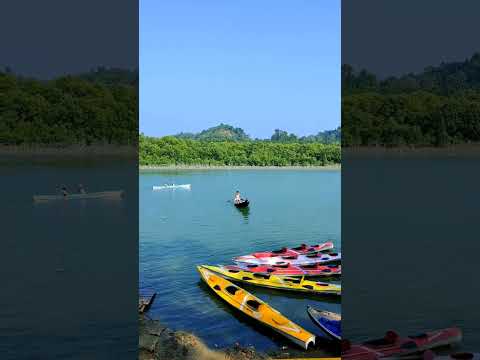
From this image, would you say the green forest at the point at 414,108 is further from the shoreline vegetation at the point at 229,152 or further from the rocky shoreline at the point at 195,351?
the rocky shoreline at the point at 195,351

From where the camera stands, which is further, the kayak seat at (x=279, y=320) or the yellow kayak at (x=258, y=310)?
the kayak seat at (x=279, y=320)

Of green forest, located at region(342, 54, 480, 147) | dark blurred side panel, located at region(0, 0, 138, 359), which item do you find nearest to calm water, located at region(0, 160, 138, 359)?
dark blurred side panel, located at region(0, 0, 138, 359)

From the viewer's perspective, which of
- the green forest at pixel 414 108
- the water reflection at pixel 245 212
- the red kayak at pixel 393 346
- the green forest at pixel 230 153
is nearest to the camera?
the red kayak at pixel 393 346

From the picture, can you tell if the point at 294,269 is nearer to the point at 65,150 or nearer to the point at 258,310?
the point at 258,310

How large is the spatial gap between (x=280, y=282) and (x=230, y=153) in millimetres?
9656

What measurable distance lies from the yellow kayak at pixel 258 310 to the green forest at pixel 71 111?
941cm

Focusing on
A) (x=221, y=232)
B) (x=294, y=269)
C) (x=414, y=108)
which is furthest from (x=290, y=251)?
(x=414, y=108)

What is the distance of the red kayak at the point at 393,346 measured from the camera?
255 centimetres

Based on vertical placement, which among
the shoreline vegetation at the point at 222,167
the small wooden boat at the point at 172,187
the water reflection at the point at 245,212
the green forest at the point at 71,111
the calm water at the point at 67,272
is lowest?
the calm water at the point at 67,272

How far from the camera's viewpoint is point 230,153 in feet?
45.0

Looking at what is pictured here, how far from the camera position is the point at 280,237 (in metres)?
7.85

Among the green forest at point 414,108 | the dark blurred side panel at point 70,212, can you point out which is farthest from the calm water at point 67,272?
the green forest at point 414,108

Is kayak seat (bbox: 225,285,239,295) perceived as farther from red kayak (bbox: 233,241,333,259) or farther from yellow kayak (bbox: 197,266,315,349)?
red kayak (bbox: 233,241,333,259)

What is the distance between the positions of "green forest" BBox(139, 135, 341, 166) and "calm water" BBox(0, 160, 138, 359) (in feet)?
6.01
